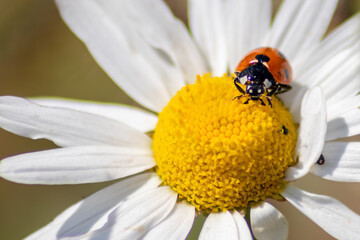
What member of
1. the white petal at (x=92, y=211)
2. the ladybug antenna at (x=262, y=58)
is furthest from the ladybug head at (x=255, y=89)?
the white petal at (x=92, y=211)

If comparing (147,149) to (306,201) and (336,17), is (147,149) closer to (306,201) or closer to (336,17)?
(306,201)

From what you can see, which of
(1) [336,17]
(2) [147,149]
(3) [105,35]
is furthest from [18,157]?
(1) [336,17]

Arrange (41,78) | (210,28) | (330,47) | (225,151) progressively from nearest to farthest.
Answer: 1. (225,151)
2. (330,47)
3. (210,28)
4. (41,78)

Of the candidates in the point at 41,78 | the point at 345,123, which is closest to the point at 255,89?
the point at 345,123

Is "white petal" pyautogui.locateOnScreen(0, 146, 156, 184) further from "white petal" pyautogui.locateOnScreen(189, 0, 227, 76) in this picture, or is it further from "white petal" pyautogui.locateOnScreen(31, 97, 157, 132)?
"white petal" pyautogui.locateOnScreen(189, 0, 227, 76)

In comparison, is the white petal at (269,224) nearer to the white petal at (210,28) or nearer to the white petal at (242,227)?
the white petal at (242,227)

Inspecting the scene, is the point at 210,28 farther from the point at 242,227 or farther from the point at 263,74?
the point at 242,227
